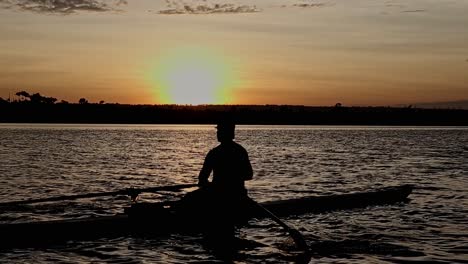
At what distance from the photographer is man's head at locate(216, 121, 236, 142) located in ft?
39.4

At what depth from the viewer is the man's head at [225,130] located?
1202 cm

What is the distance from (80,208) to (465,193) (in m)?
15.1

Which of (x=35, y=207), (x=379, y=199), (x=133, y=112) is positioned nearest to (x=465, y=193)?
(x=379, y=199)

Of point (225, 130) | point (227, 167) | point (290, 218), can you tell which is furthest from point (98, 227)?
point (290, 218)

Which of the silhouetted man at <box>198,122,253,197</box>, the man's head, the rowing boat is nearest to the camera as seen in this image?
the man's head

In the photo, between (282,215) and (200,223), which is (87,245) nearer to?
(200,223)

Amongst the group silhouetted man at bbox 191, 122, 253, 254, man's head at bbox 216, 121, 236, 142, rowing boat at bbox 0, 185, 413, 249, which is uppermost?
man's head at bbox 216, 121, 236, 142

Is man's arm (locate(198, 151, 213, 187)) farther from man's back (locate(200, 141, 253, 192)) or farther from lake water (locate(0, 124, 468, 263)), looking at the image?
lake water (locate(0, 124, 468, 263))

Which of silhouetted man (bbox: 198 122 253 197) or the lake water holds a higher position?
silhouetted man (bbox: 198 122 253 197)

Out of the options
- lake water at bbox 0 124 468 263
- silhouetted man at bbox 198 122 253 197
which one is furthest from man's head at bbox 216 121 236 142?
lake water at bbox 0 124 468 263

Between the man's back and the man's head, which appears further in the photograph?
the man's back

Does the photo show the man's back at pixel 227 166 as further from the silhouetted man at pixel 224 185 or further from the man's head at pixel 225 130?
the man's head at pixel 225 130

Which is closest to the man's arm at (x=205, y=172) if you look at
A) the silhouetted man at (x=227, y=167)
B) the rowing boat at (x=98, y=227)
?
the silhouetted man at (x=227, y=167)

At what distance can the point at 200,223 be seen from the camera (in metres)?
13.2
